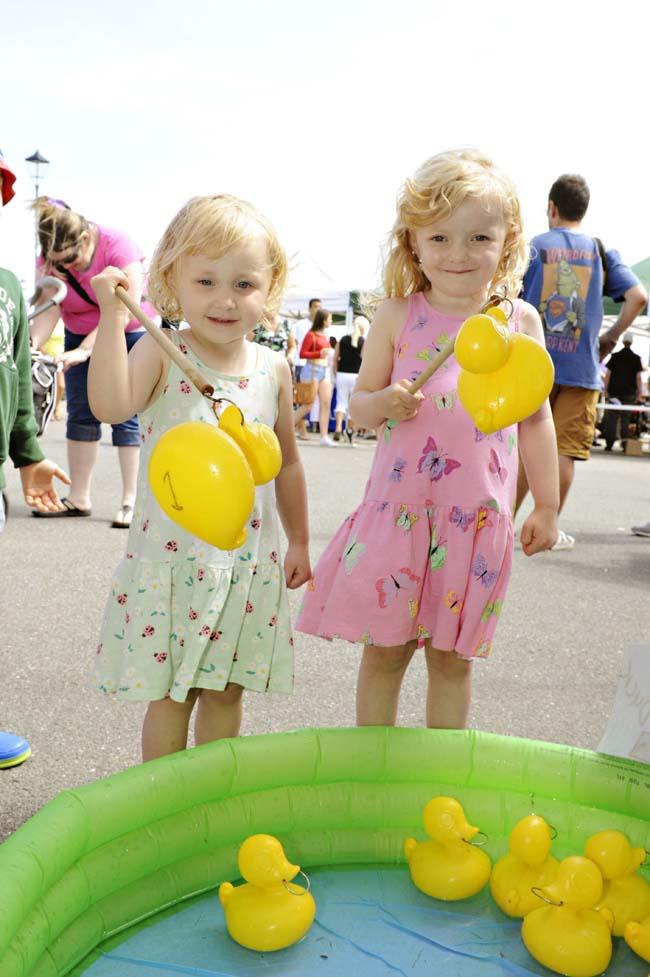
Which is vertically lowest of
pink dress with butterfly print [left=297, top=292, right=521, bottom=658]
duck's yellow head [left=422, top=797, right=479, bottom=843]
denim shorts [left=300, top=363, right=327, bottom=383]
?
denim shorts [left=300, top=363, right=327, bottom=383]

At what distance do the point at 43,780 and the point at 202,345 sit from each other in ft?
2.96

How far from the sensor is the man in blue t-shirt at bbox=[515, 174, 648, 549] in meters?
3.96

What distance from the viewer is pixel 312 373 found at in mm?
10195

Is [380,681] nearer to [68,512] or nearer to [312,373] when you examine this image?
[68,512]

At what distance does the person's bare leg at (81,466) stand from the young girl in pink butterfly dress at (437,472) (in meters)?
2.75

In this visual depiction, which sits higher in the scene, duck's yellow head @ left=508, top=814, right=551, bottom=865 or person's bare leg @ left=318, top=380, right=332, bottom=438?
duck's yellow head @ left=508, top=814, right=551, bottom=865

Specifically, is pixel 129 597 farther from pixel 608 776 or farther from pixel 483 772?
pixel 608 776

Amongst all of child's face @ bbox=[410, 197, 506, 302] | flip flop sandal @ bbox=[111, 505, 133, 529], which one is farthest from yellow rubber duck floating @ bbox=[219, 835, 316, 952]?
flip flop sandal @ bbox=[111, 505, 133, 529]

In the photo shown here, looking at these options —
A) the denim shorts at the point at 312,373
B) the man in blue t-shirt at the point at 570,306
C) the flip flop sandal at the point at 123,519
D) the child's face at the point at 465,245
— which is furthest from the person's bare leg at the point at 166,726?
the denim shorts at the point at 312,373

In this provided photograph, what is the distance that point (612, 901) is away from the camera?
5.16 feet

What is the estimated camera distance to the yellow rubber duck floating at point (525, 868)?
158cm

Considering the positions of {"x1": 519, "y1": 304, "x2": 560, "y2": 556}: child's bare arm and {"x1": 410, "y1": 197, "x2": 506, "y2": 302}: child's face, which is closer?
{"x1": 410, "y1": 197, "x2": 506, "y2": 302}: child's face

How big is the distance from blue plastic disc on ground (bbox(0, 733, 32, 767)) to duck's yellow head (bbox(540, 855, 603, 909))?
107 centimetres

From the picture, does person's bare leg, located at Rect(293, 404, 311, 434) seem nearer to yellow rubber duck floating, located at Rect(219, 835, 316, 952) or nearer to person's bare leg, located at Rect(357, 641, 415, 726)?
person's bare leg, located at Rect(357, 641, 415, 726)
